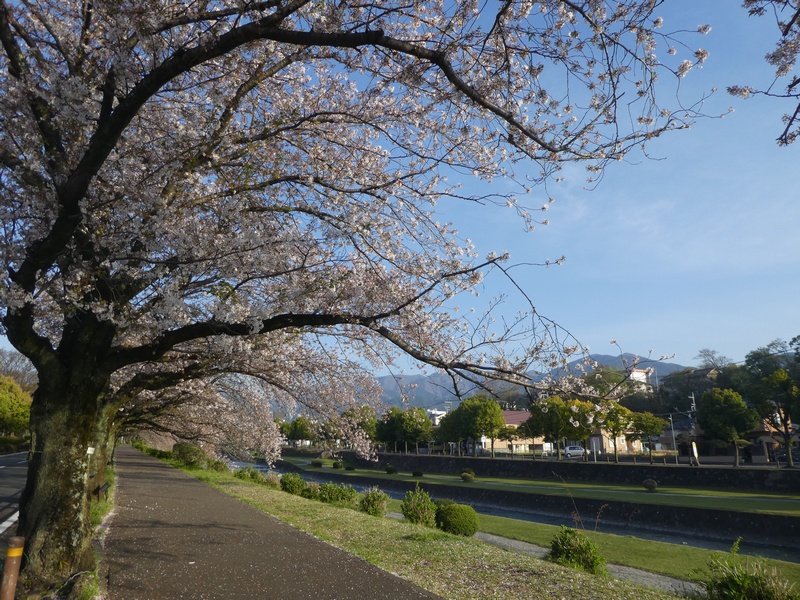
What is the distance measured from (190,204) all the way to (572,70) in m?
4.77

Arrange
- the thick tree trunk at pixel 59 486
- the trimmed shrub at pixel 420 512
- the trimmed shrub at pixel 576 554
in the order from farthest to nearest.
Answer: the trimmed shrub at pixel 420 512 < the trimmed shrub at pixel 576 554 < the thick tree trunk at pixel 59 486

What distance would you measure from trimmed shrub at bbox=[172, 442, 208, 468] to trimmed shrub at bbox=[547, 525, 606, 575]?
83.7 ft

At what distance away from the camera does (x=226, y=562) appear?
8.14 metres

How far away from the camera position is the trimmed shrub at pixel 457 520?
15453mm

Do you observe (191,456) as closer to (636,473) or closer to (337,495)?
(337,495)

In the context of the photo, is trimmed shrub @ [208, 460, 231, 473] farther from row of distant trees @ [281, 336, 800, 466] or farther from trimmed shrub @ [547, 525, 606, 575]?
trimmed shrub @ [547, 525, 606, 575]

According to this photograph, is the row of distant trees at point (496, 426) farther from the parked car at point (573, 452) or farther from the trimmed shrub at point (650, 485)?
the trimmed shrub at point (650, 485)

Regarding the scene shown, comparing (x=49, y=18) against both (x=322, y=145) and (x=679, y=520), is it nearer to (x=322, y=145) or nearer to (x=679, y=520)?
(x=322, y=145)

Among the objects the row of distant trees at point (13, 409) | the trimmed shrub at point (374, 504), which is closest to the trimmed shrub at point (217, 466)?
the trimmed shrub at point (374, 504)

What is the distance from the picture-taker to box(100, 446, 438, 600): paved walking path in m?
6.62

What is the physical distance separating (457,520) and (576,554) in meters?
4.83

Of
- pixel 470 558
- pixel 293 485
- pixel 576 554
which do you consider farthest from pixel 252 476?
pixel 470 558

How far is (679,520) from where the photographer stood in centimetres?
2059

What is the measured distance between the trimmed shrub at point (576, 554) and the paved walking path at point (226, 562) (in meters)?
4.88
